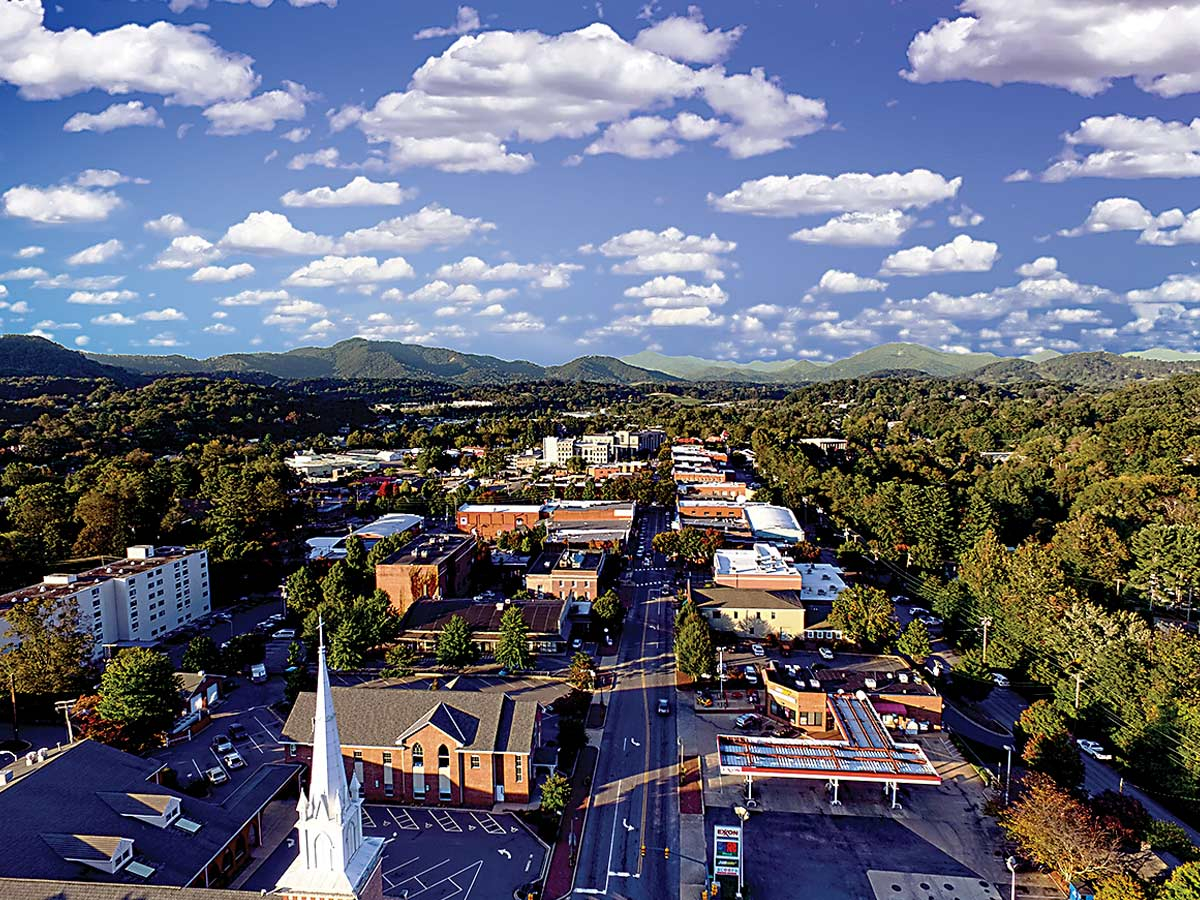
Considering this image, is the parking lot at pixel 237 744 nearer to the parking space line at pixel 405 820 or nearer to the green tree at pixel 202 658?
the green tree at pixel 202 658

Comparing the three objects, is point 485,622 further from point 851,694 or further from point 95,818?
point 95,818

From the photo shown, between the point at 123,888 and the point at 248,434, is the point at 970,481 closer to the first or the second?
the point at 123,888

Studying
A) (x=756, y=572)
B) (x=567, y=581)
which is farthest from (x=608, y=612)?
(x=756, y=572)

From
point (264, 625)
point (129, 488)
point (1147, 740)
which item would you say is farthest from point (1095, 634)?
point (129, 488)

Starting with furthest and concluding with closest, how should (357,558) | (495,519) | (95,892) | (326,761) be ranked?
(495,519), (357,558), (95,892), (326,761)

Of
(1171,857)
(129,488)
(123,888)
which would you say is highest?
(129,488)

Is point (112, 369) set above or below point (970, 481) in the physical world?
above
